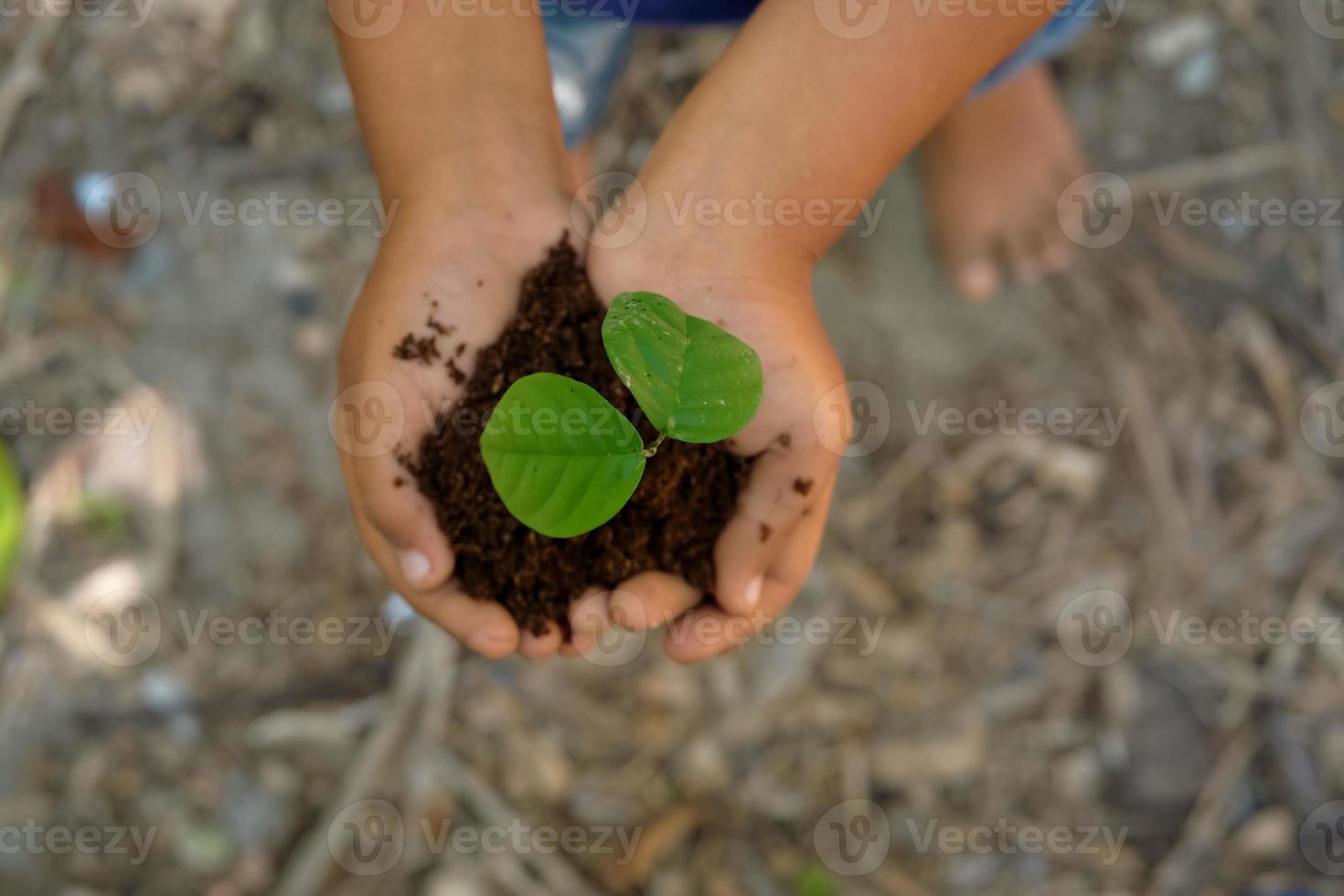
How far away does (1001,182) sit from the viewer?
2.18 metres

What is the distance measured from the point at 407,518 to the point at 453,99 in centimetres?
50

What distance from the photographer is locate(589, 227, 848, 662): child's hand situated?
1.17m

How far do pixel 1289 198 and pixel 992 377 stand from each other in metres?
0.75

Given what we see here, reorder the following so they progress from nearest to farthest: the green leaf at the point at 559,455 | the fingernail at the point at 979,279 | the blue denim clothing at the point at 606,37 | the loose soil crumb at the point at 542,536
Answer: the green leaf at the point at 559,455
the loose soil crumb at the point at 542,536
the blue denim clothing at the point at 606,37
the fingernail at the point at 979,279

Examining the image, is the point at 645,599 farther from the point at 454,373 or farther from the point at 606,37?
the point at 606,37

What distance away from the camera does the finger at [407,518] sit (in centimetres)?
116

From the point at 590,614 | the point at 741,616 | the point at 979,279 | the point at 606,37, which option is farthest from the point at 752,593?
the point at 979,279

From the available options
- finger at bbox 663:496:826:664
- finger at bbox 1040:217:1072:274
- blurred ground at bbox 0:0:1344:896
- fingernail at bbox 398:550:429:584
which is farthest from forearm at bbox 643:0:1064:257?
finger at bbox 1040:217:1072:274

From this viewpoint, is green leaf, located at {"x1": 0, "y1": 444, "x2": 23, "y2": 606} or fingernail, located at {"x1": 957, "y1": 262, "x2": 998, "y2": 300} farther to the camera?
fingernail, located at {"x1": 957, "y1": 262, "x2": 998, "y2": 300}

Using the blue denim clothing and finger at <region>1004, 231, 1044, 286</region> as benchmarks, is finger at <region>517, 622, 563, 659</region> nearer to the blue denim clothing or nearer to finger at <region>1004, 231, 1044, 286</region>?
the blue denim clothing

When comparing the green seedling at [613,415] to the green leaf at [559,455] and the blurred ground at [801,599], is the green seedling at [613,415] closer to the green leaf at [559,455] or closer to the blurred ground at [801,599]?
the green leaf at [559,455]

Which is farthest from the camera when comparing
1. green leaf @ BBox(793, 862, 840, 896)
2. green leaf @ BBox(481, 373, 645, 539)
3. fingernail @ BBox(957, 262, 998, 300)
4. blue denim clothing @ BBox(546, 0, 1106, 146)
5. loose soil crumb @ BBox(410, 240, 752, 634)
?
fingernail @ BBox(957, 262, 998, 300)

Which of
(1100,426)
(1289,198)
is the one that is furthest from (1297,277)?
(1100,426)

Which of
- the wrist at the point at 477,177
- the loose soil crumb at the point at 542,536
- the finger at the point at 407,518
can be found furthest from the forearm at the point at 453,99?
the finger at the point at 407,518
